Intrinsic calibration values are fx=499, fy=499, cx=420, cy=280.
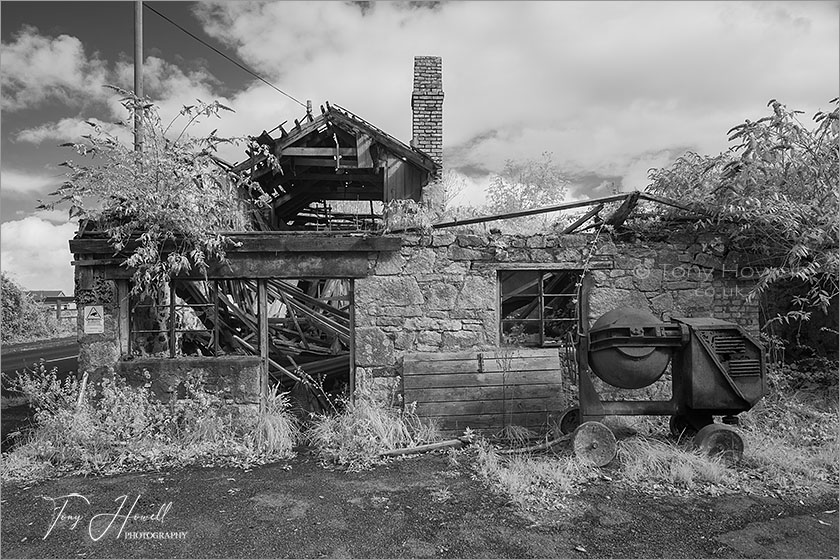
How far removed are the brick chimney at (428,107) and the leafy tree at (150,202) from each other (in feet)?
22.2

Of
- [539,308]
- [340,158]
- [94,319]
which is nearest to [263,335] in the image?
[94,319]

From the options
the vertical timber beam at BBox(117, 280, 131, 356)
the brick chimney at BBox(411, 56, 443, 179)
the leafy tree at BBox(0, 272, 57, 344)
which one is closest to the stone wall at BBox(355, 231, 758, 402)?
the vertical timber beam at BBox(117, 280, 131, 356)

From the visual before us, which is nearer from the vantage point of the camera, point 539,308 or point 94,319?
point 94,319

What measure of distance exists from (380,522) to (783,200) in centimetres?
636

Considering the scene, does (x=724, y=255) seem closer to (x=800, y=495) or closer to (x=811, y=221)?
(x=811, y=221)

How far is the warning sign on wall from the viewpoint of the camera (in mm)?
6215

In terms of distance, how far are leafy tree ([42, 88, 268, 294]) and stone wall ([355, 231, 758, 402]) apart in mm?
2102

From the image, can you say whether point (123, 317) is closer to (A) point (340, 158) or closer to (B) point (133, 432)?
(B) point (133, 432)

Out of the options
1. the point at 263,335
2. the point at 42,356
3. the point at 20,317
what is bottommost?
the point at 42,356

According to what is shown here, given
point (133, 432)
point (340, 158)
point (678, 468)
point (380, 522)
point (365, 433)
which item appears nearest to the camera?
point (380, 522)

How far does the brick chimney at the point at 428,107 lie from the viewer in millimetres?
12305

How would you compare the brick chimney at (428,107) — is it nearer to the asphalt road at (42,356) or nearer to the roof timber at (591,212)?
the roof timber at (591,212)

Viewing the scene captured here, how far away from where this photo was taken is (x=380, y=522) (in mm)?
4184

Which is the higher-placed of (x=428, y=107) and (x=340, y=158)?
(x=428, y=107)
